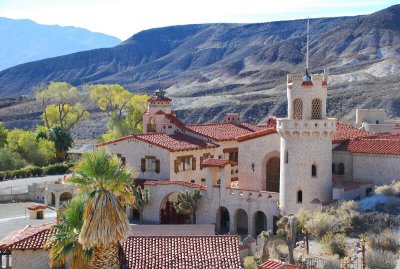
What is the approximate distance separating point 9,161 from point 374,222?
127ft

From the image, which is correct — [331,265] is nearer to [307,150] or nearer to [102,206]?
[102,206]

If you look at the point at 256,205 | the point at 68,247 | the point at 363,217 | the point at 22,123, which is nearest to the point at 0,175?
the point at 256,205

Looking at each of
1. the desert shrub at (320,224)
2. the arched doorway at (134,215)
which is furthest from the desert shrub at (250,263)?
the arched doorway at (134,215)

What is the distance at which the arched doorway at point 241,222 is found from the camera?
119ft

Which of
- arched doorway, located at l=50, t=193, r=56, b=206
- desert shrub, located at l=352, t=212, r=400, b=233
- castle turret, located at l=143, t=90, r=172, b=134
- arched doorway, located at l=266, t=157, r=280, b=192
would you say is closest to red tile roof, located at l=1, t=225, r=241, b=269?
desert shrub, located at l=352, t=212, r=400, b=233

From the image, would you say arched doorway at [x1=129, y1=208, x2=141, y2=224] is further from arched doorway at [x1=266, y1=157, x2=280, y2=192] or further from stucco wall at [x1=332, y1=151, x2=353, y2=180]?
stucco wall at [x1=332, y1=151, x2=353, y2=180]

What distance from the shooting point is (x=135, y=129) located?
65250 mm

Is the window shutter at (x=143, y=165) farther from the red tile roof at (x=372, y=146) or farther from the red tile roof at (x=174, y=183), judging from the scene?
the red tile roof at (x=372, y=146)

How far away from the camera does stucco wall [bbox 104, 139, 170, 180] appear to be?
39938mm

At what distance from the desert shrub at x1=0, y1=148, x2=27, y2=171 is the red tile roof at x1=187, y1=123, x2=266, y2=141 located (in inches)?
861

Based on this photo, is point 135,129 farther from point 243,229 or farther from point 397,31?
point 397,31

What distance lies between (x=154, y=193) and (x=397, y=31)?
163m

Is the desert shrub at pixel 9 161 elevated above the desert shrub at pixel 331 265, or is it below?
above

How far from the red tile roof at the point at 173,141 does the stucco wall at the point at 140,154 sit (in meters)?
0.28
